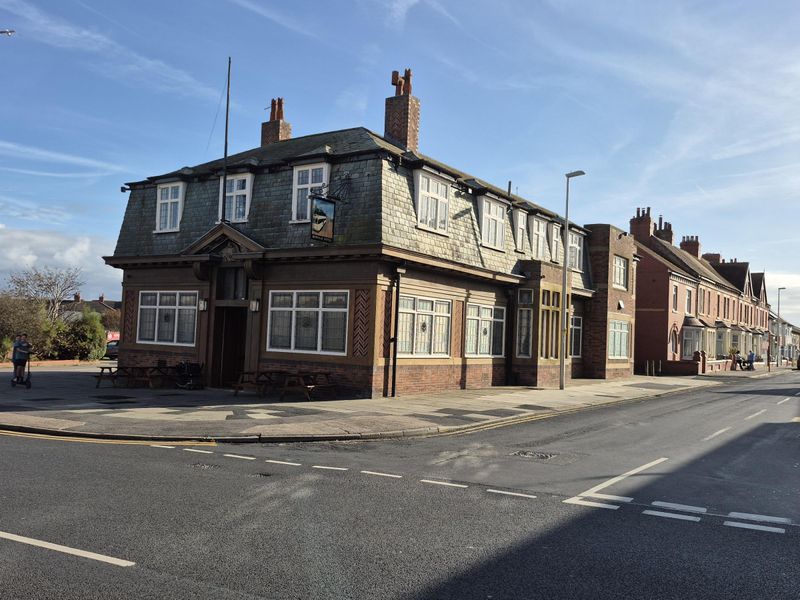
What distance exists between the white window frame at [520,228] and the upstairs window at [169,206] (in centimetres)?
1302

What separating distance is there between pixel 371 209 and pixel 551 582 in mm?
Result: 15543

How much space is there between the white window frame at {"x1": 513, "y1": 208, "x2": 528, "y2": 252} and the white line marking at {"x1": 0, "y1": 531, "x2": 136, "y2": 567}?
2321 cm

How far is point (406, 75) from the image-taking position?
2595 centimetres

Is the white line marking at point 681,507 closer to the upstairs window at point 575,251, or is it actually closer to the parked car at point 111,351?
the upstairs window at point 575,251

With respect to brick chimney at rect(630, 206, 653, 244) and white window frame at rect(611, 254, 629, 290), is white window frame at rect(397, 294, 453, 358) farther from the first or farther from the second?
brick chimney at rect(630, 206, 653, 244)

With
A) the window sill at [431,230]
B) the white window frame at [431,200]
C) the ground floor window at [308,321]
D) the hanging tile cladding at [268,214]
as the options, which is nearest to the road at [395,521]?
the ground floor window at [308,321]

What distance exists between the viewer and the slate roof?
63875 millimetres

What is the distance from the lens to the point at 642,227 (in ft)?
164

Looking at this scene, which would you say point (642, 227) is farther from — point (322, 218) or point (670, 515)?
point (670, 515)

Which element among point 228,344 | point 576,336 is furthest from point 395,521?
point 576,336

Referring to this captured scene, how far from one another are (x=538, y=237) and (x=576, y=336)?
7.36 meters

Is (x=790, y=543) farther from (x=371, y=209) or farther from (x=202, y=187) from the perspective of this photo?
(x=202, y=187)

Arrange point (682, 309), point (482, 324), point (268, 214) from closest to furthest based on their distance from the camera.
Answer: point (268, 214) < point (482, 324) < point (682, 309)

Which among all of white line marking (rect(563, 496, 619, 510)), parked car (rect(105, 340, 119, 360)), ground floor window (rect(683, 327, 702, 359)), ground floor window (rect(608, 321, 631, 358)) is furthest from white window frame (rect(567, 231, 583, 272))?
parked car (rect(105, 340, 119, 360))
